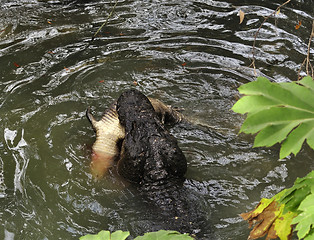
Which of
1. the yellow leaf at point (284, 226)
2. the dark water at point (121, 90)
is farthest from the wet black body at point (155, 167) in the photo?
the yellow leaf at point (284, 226)

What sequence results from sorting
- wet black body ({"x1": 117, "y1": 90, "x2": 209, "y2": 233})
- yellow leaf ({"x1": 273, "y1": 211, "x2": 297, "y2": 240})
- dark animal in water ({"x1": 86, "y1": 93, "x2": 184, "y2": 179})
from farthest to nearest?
1. dark animal in water ({"x1": 86, "y1": 93, "x2": 184, "y2": 179})
2. wet black body ({"x1": 117, "y1": 90, "x2": 209, "y2": 233})
3. yellow leaf ({"x1": 273, "y1": 211, "x2": 297, "y2": 240})

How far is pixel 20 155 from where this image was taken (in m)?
5.61

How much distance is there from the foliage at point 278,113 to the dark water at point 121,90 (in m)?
2.55

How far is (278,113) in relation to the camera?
1.82 metres

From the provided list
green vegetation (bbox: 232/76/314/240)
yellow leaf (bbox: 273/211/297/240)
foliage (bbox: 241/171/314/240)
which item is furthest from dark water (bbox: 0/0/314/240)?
green vegetation (bbox: 232/76/314/240)

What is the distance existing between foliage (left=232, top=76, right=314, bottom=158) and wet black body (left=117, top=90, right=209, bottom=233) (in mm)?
2503

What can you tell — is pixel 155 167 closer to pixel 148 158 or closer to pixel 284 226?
pixel 148 158

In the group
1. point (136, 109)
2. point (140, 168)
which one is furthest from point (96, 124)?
point (140, 168)

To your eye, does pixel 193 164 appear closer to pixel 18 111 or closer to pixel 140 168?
pixel 140 168

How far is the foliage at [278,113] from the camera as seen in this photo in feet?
5.92

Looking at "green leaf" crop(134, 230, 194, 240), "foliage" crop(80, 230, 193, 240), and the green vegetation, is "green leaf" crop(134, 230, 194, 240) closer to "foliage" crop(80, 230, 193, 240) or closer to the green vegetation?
"foliage" crop(80, 230, 193, 240)

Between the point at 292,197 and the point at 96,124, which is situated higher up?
the point at 292,197

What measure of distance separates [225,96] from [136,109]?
1.98 metres

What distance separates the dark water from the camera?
475cm
